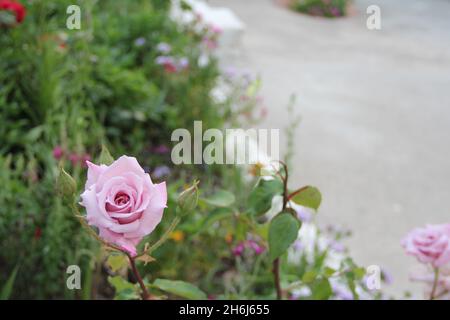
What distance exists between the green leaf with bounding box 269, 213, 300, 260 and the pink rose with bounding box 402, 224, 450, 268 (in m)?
0.14

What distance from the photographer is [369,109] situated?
338 cm

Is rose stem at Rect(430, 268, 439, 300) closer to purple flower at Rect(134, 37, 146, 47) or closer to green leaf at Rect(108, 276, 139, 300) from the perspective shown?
green leaf at Rect(108, 276, 139, 300)

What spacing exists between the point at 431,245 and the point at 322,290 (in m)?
0.14

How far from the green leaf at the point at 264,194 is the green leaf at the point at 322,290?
12 cm

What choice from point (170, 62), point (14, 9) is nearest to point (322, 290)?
point (14, 9)

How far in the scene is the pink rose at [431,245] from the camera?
0.68 meters

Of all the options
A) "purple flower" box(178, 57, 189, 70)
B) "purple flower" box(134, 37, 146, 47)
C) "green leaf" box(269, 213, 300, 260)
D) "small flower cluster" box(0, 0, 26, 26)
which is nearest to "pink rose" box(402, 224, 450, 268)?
"green leaf" box(269, 213, 300, 260)

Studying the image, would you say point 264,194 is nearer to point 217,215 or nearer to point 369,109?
point 217,215

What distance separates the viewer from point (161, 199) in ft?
1.65
